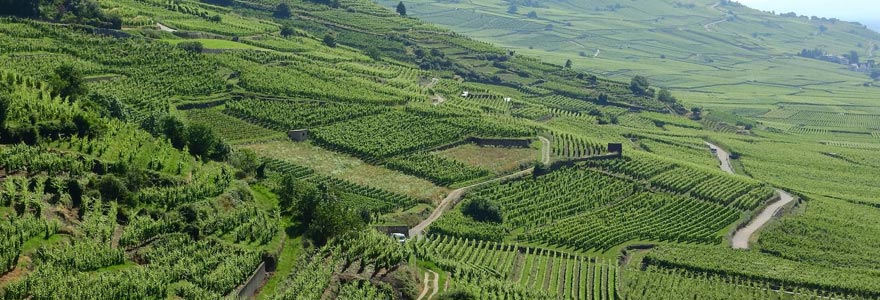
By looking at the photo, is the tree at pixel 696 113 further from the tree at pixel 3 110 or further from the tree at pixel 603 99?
the tree at pixel 3 110

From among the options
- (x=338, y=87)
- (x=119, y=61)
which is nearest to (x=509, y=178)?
(x=338, y=87)

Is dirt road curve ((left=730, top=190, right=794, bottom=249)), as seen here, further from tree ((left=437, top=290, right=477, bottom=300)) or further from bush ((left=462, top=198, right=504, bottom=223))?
tree ((left=437, top=290, right=477, bottom=300))

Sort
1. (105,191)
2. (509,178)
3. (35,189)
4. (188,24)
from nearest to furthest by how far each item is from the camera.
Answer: (35,189) → (105,191) → (509,178) → (188,24)

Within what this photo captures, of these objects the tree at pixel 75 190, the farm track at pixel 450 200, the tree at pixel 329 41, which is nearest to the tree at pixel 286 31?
the tree at pixel 329 41

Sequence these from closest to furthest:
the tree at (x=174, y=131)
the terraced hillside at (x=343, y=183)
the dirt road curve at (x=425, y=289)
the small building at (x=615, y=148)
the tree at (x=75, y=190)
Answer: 1. the terraced hillside at (x=343, y=183)
2. the tree at (x=75, y=190)
3. the dirt road curve at (x=425, y=289)
4. the tree at (x=174, y=131)
5. the small building at (x=615, y=148)

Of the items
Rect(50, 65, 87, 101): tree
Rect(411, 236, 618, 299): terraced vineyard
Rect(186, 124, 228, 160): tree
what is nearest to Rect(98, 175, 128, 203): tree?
Rect(186, 124, 228, 160): tree

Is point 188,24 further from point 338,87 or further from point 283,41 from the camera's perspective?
point 338,87

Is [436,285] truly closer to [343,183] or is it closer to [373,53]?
[343,183]
